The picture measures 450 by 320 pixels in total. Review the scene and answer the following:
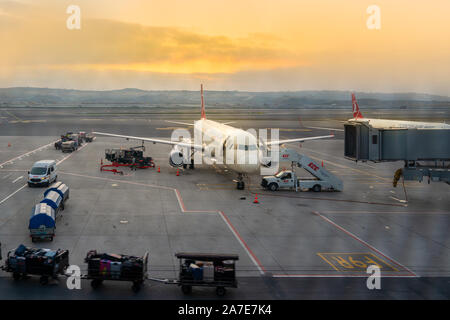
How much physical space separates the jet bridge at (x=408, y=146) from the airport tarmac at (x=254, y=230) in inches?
121

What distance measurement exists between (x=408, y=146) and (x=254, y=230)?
1739cm

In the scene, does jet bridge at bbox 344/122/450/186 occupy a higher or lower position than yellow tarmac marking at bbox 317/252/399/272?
higher

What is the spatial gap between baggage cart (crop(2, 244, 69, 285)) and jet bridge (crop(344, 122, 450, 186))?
90.5 feet

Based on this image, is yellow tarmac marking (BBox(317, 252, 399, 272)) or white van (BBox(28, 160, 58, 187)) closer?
yellow tarmac marking (BBox(317, 252, 399, 272))

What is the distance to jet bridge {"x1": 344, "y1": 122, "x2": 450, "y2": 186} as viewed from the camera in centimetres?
3875

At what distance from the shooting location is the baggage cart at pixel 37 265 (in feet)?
65.6

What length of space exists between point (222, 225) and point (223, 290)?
38.4 ft

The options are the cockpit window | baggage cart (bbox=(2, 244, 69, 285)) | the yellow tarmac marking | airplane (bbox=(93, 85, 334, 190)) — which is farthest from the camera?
the cockpit window

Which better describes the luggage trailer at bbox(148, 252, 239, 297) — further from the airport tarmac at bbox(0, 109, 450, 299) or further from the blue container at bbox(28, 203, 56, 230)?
the blue container at bbox(28, 203, 56, 230)

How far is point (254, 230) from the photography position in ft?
99.5

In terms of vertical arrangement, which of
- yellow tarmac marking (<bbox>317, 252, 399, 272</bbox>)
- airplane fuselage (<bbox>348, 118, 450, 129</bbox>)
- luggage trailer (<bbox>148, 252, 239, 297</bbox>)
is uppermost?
airplane fuselage (<bbox>348, 118, 450, 129</bbox>)

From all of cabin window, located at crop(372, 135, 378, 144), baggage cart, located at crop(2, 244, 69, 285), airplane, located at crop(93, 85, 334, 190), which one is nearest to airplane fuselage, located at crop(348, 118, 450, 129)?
cabin window, located at crop(372, 135, 378, 144)

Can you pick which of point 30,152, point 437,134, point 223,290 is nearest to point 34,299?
point 223,290
